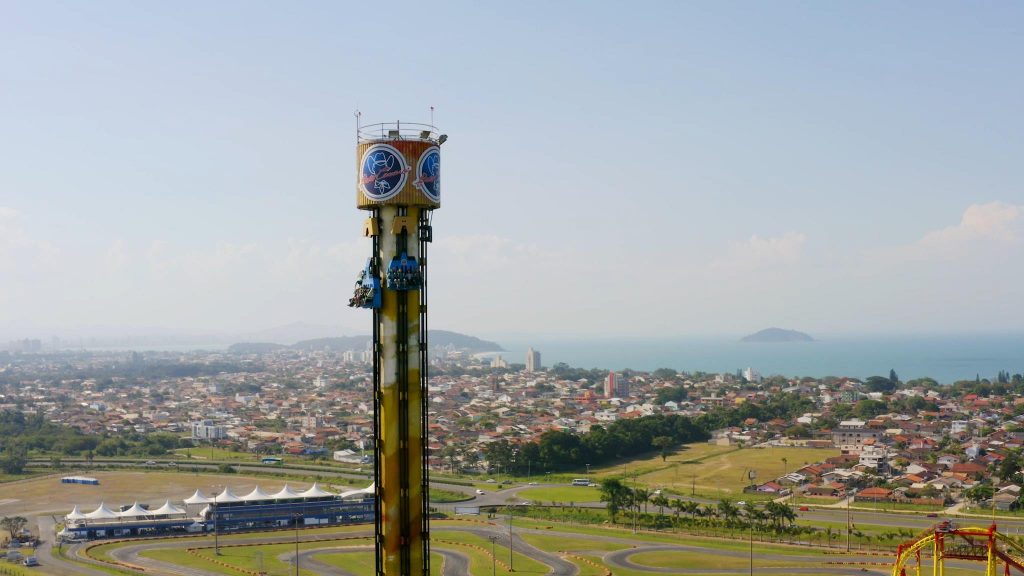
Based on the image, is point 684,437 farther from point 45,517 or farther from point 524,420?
point 45,517

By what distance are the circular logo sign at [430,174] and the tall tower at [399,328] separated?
0.10 ft

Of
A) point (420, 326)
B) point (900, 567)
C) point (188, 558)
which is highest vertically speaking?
point (420, 326)

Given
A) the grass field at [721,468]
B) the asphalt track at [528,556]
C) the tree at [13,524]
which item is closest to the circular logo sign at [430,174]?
the asphalt track at [528,556]

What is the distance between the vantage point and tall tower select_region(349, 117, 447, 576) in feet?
104

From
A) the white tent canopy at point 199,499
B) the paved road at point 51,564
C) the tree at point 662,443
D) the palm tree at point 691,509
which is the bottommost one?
the paved road at point 51,564

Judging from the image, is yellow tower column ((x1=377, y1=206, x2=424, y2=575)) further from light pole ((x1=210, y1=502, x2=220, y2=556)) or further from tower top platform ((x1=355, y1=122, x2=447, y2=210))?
light pole ((x1=210, y1=502, x2=220, y2=556))

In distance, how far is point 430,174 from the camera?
32531mm

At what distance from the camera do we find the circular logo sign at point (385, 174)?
105 ft

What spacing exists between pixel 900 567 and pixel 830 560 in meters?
24.1

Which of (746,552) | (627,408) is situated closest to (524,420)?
(627,408)

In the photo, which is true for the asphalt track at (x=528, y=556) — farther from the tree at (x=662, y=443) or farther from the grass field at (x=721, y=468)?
the tree at (x=662, y=443)

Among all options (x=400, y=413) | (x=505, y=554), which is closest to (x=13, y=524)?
(x=505, y=554)

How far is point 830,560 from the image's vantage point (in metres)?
69.1

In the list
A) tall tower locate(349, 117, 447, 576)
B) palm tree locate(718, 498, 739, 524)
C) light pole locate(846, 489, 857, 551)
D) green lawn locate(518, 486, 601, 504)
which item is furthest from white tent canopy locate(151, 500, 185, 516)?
tall tower locate(349, 117, 447, 576)
